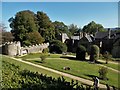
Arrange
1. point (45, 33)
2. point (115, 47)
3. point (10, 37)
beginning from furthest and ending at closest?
point (45, 33) < point (10, 37) < point (115, 47)

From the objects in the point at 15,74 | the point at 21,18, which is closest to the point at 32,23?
the point at 21,18

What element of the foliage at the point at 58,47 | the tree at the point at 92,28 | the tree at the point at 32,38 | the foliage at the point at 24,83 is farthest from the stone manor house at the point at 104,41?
the foliage at the point at 24,83

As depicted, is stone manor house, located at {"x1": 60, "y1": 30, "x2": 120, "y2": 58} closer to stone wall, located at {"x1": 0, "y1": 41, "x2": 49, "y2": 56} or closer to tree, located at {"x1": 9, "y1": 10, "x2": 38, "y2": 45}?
stone wall, located at {"x1": 0, "y1": 41, "x2": 49, "y2": 56}

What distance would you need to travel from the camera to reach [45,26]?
1932 inches

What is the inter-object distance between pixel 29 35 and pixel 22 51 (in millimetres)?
6061

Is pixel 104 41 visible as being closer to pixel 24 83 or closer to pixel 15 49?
pixel 15 49

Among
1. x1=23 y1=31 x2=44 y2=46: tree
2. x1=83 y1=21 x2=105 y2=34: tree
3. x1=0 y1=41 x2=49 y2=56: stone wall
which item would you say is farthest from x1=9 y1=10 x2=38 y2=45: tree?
x1=83 y1=21 x2=105 y2=34: tree

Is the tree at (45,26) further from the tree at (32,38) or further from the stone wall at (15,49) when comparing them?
the stone wall at (15,49)

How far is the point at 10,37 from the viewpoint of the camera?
44.9 metres

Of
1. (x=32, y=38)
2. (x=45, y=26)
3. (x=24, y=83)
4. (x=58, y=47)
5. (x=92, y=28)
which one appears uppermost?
(x=92, y=28)

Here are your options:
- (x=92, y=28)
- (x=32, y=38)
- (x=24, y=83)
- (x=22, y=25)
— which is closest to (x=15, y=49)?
Answer: (x=32, y=38)

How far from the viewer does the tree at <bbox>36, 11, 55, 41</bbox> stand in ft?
160

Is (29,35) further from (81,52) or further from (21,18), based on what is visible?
(81,52)

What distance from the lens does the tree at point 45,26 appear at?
4862cm
